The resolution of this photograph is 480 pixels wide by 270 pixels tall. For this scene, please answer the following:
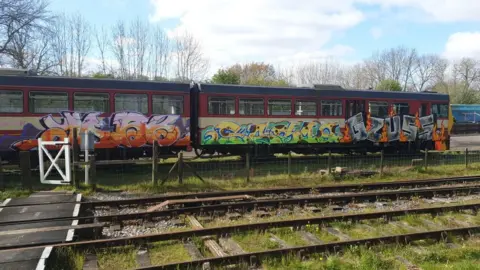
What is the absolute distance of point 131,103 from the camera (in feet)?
45.2

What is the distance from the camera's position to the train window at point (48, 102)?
1245 cm

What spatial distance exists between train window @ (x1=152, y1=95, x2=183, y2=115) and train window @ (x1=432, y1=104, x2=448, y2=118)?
13644 mm

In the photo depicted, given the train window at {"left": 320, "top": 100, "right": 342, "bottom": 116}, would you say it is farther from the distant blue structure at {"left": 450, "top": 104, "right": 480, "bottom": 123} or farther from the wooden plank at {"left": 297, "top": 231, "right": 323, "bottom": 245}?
the distant blue structure at {"left": 450, "top": 104, "right": 480, "bottom": 123}

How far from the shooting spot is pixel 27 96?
12.4 m

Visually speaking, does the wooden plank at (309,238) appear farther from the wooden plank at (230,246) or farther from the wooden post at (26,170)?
the wooden post at (26,170)

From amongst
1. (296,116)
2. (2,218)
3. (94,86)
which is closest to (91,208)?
(2,218)

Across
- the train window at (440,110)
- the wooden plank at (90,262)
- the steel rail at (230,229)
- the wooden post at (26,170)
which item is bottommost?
the wooden plank at (90,262)

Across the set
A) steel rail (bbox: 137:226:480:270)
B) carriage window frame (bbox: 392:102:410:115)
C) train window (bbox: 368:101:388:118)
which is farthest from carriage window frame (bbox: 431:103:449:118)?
steel rail (bbox: 137:226:480:270)

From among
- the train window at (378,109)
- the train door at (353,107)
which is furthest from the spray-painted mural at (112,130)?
the train window at (378,109)

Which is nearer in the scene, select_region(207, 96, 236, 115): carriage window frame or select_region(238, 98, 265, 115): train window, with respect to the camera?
select_region(207, 96, 236, 115): carriage window frame

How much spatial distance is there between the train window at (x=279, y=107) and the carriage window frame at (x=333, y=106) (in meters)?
1.69

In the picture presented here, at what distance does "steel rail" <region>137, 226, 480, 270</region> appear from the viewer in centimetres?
512

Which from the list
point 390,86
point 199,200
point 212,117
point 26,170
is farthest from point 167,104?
point 390,86

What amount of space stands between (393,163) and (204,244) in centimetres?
1326
